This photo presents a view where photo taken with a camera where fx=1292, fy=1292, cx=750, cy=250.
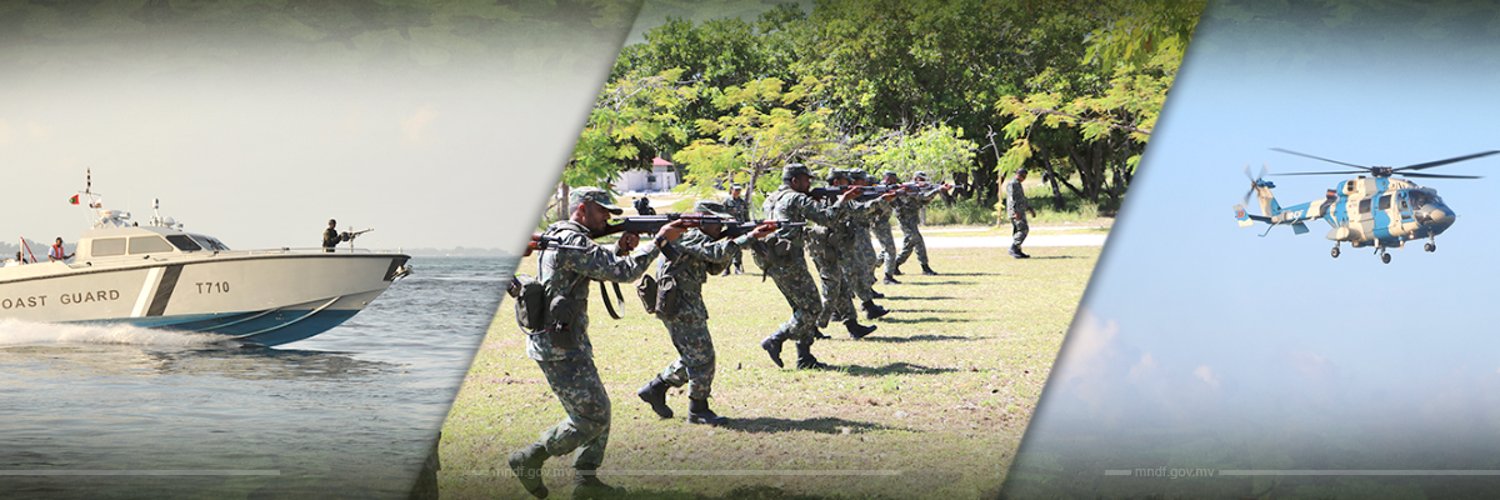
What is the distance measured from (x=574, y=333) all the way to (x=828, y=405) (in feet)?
6.62

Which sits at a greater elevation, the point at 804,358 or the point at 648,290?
the point at 648,290

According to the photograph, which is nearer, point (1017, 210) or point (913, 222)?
point (1017, 210)

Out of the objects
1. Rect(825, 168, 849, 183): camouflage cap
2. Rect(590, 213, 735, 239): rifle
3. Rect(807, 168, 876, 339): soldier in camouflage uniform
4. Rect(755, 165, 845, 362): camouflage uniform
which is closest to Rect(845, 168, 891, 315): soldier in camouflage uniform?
Rect(807, 168, 876, 339): soldier in camouflage uniform

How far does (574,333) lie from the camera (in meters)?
4.43

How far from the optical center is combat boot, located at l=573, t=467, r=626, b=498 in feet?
16.4

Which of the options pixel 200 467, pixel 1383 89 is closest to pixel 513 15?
pixel 200 467

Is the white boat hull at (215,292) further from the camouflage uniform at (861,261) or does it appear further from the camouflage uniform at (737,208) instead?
the camouflage uniform at (861,261)

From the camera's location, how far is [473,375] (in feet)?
22.4

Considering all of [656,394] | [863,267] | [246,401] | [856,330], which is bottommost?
[246,401]

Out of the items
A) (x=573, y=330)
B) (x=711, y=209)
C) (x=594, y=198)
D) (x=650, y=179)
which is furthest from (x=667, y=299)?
(x=650, y=179)

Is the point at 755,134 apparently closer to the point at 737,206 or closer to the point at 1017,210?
the point at 737,206

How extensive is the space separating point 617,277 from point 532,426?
1982mm

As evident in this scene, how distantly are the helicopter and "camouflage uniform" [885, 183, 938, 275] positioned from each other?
72.2 inches

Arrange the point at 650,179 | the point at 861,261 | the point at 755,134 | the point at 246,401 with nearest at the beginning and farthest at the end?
1. the point at 246,401
2. the point at 650,179
3. the point at 755,134
4. the point at 861,261
